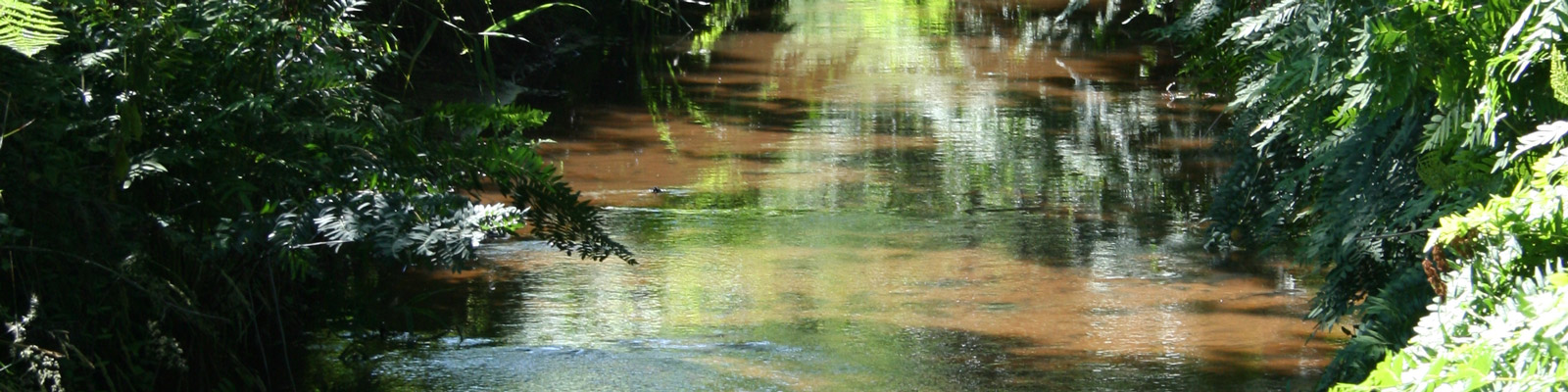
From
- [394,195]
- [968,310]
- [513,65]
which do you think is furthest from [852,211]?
[513,65]

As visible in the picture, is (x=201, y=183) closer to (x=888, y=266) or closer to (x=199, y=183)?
(x=199, y=183)

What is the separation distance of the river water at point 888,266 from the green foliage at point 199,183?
3.57 feet

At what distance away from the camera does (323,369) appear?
5574mm

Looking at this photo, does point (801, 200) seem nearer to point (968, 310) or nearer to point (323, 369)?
point (968, 310)

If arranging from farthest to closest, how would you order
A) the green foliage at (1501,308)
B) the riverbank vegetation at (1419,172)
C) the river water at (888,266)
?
the river water at (888,266), the riverbank vegetation at (1419,172), the green foliage at (1501,308)

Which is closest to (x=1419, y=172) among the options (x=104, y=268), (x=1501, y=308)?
(x=1501, y=308)

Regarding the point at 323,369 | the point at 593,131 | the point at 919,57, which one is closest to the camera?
the point at 323,369

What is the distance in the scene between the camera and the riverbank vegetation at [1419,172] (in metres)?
1.69

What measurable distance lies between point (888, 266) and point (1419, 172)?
3.89 metres

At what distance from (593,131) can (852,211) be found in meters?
3.18

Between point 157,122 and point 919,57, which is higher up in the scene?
point 157,122

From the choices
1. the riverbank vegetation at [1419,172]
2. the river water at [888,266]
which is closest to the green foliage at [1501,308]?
the riverbank vegetation at [1419,172]

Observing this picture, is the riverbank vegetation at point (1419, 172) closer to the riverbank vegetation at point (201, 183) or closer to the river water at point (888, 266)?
the river water at point (888, 266)

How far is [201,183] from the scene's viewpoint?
4367 mm
